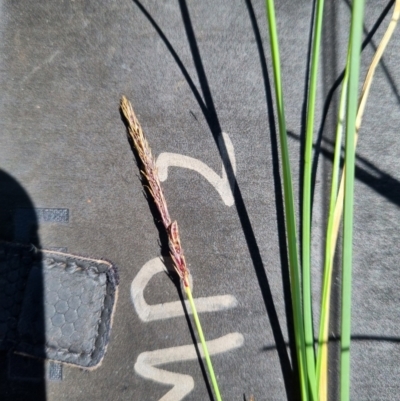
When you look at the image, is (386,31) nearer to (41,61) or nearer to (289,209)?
(289,209)

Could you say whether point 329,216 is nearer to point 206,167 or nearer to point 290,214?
point 290,214

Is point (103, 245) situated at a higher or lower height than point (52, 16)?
lower

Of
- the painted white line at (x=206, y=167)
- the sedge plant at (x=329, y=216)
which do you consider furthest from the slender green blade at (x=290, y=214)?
the painted white line at (x=206, y=167)

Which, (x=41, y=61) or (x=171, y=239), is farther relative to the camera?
(x=41, y=61)

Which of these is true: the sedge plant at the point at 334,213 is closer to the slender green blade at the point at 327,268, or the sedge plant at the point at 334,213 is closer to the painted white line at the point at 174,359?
the slender green blade at the point at 327,268

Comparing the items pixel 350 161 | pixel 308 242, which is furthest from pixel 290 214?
pixel 350 161

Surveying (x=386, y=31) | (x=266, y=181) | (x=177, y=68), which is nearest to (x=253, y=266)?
(x=266, y=181)
